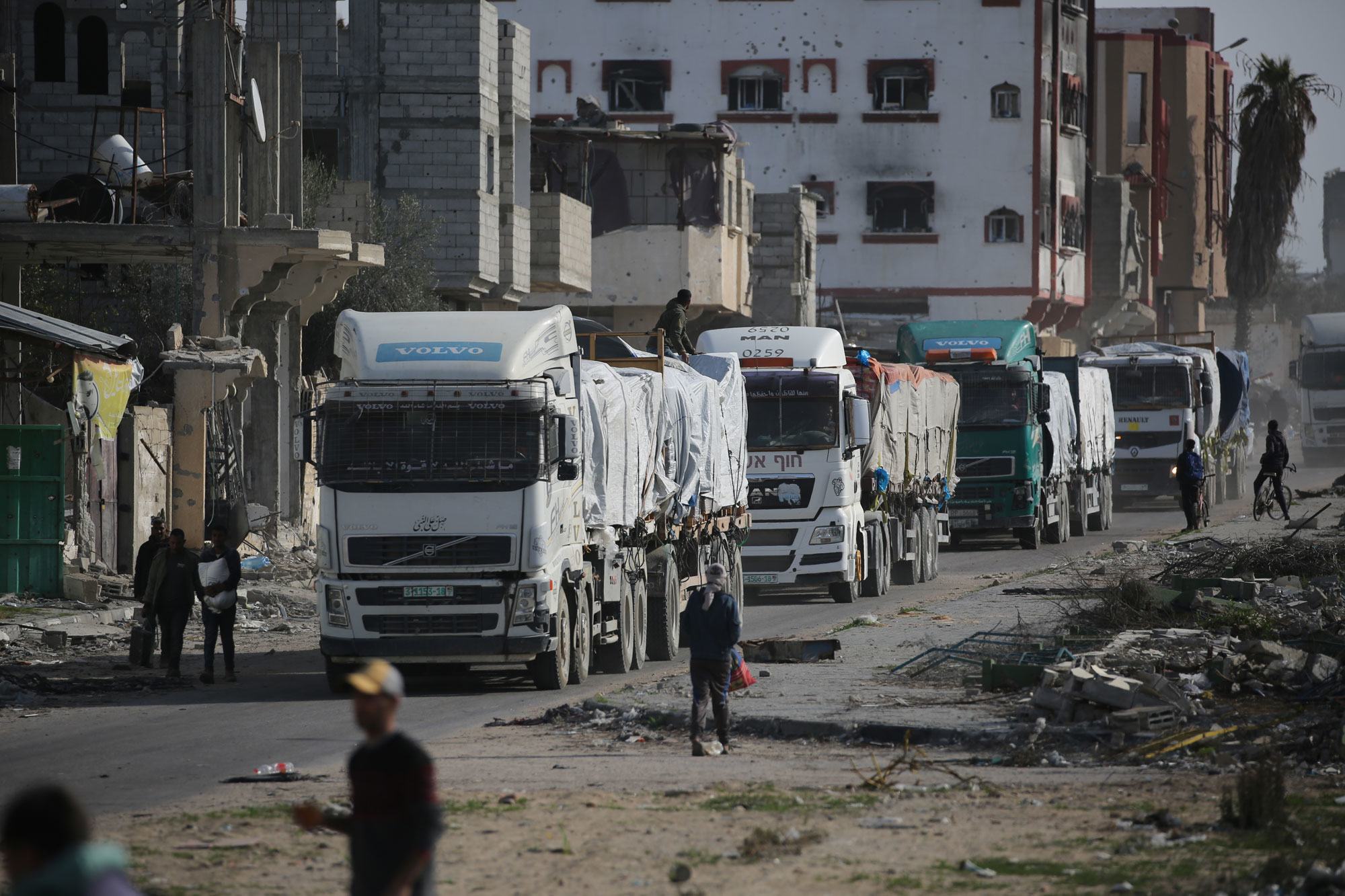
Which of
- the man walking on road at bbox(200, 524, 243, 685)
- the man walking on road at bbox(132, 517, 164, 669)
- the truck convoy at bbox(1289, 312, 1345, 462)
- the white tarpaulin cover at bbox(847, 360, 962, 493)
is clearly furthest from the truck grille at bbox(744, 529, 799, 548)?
the truck convoy at bbox(1289, 312, 1345, 462)

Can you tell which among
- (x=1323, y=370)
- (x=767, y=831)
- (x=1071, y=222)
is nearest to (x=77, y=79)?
(x=767, y=831)

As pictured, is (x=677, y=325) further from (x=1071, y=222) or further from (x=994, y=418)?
(x=1071, y=222)

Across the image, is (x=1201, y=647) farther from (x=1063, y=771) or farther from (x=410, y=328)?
(x=410, y=328)

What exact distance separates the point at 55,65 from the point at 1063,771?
26.0 metres

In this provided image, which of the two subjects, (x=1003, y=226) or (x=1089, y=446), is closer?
(x=1089, y=446)

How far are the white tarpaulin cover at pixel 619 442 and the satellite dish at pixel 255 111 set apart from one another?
36.2 ft

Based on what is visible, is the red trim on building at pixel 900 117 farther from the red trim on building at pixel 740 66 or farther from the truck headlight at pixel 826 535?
the truck headlight at pixel 826 535

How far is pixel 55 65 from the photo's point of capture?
1312 inches

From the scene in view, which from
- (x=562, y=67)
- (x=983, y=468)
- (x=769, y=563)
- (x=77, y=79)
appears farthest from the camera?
(x=562, y=67)

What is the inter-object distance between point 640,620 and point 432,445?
398 cm

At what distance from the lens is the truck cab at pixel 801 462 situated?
83.6ft

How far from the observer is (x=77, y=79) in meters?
33.1

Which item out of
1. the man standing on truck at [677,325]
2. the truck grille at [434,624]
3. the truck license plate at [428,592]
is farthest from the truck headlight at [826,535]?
the truck license plate at [428,592]

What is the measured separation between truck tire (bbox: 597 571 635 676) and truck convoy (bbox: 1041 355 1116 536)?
20.9m
